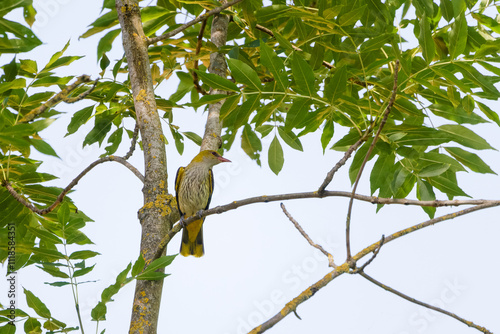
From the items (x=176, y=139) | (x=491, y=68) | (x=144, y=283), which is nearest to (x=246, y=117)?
(x=144, y=283)

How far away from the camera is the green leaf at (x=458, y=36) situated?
2.43 meters

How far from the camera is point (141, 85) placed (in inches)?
124

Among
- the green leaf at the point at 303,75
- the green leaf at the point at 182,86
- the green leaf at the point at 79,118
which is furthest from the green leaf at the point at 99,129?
the green leaf at the point at 303,75

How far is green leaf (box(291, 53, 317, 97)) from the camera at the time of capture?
2367 mm

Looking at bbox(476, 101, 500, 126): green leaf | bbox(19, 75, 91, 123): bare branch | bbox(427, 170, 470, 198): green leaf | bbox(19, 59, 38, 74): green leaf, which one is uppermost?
bbox(19, 59, 38, 74): green leaf

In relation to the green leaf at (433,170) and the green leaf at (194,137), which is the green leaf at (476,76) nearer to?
the green leaf at (433,170)

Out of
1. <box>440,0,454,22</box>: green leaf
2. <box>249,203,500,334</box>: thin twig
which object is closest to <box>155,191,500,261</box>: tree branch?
<box>249,203,500,334</box>: thin twig

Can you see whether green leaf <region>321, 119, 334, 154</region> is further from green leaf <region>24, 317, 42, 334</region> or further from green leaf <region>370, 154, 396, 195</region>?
green leaf <region>24, 317, 42, 334</region>

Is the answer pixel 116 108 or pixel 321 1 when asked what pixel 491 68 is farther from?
pixel 116 108

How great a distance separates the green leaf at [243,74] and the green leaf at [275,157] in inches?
40.4

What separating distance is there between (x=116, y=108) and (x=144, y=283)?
167 cm

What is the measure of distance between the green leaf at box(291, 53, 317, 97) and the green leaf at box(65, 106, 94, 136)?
6.41 ft

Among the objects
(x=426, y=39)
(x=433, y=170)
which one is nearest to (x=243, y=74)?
(x=426, y=39)

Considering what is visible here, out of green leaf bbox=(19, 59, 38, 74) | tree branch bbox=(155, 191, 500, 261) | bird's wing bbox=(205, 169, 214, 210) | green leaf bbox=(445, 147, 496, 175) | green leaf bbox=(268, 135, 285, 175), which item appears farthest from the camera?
bird's wing bbox=(205, 169, 214, 210)
